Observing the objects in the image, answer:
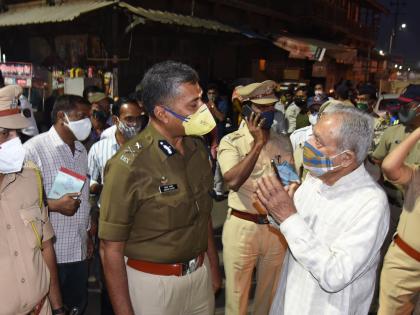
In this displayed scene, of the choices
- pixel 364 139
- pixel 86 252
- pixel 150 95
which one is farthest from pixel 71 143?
pixel 364 139

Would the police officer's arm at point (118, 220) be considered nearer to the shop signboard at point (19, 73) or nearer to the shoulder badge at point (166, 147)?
the shoulder badge at point (166, 147)

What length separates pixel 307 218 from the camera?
7.20 feet

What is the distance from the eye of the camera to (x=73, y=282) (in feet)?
11.4

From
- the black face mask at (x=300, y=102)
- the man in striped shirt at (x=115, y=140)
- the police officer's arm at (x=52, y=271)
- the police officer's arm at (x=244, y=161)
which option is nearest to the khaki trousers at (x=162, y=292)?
the police officer's arm at (x=52, y=271)

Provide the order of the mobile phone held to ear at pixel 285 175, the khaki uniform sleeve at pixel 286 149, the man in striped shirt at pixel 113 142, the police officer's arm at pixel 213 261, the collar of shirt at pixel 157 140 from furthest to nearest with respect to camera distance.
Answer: the man in striped shirt at pixel 113 142 → the khaki uniform sleeve at pixel 286 149 → the police officer's arm at pixel 213 261 → the collar of shirt at pixel 157 140 → the mobile phone held to ear at pixel 285 175

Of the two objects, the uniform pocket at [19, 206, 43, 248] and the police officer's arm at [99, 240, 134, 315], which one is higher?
the uniform pocket at [19, 206, 43, 248]

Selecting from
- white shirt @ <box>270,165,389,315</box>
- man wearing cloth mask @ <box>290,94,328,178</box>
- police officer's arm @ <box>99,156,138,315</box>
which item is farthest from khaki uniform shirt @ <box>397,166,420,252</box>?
police officer's arm @ <box>99,156,138,315</box>

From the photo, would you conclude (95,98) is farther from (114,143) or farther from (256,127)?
(256,127)

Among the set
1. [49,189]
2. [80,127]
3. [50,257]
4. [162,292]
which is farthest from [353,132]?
[80,127]

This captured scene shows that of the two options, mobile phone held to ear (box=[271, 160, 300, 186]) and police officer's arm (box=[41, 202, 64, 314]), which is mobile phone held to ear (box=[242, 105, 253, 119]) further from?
police officer's arm (box=[41, 202, 64, 314])

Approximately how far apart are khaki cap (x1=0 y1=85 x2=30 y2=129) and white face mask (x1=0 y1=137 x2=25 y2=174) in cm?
10

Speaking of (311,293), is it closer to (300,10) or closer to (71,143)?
(71,143)

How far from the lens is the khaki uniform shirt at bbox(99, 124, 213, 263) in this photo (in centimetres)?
214

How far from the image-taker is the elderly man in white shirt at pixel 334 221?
1.88m
